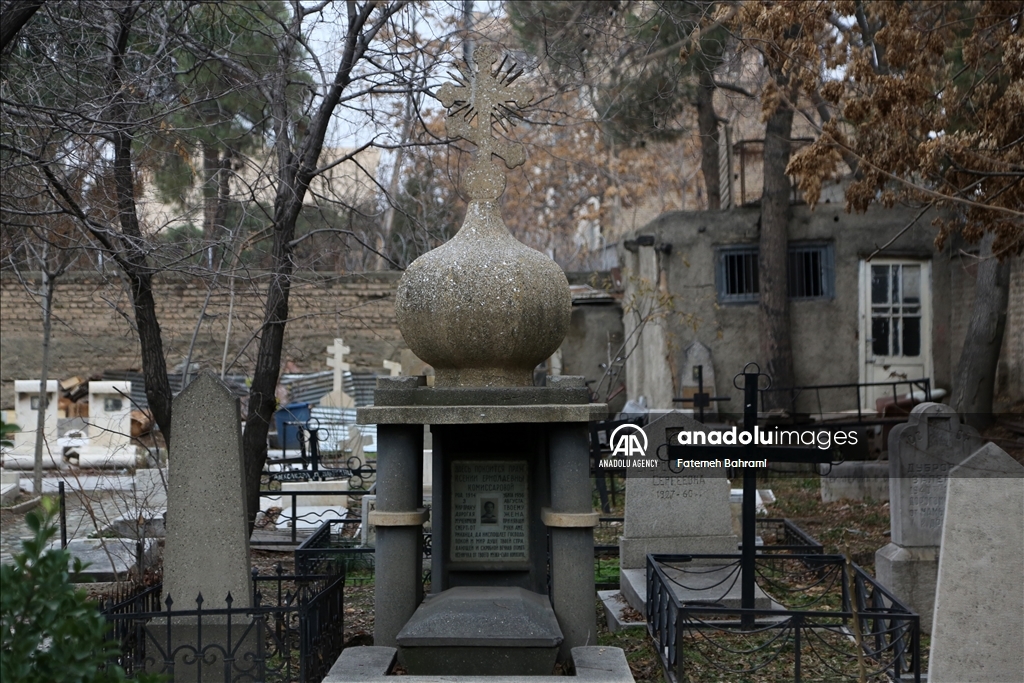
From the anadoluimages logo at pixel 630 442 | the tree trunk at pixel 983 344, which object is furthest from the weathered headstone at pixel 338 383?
the tree trunk at pixel 983 344

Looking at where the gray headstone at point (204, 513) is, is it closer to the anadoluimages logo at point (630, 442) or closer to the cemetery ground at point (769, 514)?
the cemetery ground at point (769, 514)

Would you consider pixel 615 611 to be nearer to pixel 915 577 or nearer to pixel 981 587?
pixel 915 577

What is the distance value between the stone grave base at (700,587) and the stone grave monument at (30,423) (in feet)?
36.7

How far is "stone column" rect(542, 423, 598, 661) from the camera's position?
5.99 metres

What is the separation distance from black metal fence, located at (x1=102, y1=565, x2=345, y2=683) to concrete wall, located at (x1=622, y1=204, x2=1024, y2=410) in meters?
11.2

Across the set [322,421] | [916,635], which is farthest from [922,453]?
[322,421]

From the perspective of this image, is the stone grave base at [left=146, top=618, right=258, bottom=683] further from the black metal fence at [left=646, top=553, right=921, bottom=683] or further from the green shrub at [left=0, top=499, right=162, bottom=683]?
the green shrub at [left=0, top=499, right=162, bottom=683]

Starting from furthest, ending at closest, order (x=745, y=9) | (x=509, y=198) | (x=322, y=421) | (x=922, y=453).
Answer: (x=509, y=198), (x=322, y=421), (x=745, y=9), (x=922, y=453)

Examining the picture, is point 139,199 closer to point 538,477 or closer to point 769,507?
point 538,477

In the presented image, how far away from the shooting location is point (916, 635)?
5941 mm

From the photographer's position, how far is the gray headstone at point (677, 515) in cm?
899

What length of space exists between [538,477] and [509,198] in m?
29.4

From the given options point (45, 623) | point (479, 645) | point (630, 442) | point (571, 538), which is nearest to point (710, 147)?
point (630, 442)

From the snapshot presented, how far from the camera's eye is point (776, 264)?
55.6 ft
